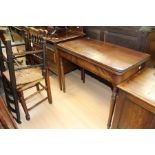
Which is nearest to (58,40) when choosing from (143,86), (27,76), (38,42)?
(38,42)

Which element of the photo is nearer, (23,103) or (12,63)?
(12,63)

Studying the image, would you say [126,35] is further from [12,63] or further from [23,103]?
[23,103]

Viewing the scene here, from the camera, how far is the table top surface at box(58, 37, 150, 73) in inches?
56.2

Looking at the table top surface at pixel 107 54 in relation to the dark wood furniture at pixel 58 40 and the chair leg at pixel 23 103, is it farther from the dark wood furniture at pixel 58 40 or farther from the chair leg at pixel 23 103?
the chair leg at pixel 23 103

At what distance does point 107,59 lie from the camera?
60.6 inches

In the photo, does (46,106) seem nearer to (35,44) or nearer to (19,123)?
(19,123)

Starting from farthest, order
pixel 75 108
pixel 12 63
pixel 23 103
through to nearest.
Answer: pixel 75 108
pixel 23 103
pixel 12 63

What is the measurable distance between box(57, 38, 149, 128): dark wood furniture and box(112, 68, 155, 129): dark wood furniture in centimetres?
10

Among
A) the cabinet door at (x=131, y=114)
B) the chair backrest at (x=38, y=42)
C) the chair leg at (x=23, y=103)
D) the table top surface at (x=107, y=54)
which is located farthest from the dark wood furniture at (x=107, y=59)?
the chair leg at (x=23, y=103)

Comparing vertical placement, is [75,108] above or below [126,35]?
below

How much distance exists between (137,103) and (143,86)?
0.18 m
